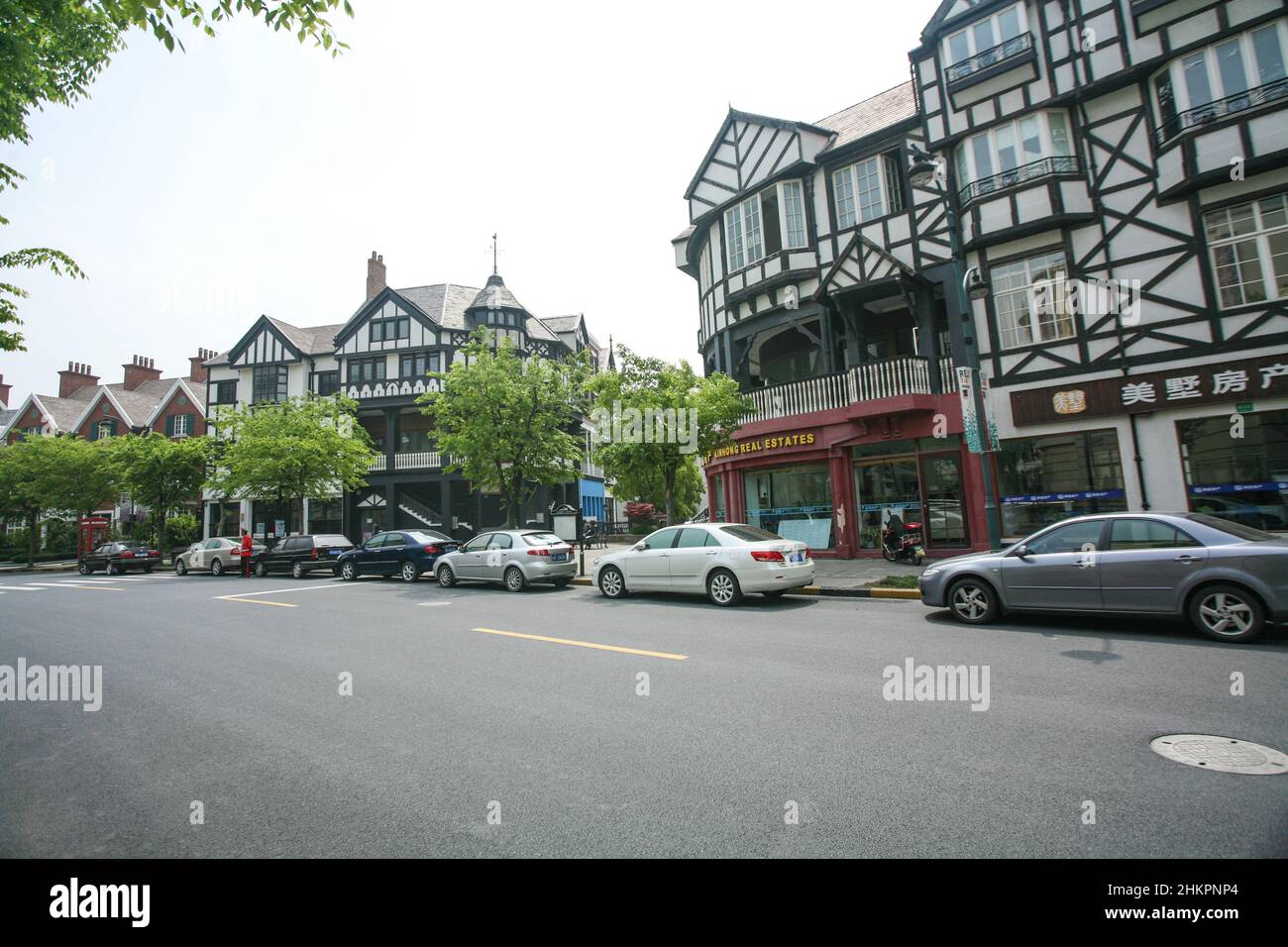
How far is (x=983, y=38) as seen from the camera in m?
15.5

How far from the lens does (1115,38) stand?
14023 millimetres

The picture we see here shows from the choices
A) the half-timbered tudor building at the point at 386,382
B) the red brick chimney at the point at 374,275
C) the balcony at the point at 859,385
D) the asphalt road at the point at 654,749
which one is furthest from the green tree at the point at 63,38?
the red brick chimney at the point at 374,275

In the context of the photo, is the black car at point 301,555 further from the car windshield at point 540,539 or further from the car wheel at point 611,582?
the car wheel at point 611,582

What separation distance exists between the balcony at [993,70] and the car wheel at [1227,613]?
13913 millimetres

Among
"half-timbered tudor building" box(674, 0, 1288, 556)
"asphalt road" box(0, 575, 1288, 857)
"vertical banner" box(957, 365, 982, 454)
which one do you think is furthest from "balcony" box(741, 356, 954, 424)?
"asphalt road" box(0, 575, 1288, 857)

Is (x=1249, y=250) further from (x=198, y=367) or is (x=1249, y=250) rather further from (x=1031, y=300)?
(x=198, y=367)

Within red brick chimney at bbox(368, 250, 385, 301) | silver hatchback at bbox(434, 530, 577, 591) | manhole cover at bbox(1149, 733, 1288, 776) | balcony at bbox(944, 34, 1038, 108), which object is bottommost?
manhole cover at bbox(1149, 733, 1288, 776)

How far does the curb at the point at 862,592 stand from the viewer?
11.0m

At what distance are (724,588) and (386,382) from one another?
92.0 ft

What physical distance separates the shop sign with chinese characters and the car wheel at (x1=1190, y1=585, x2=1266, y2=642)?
8131 millimetres

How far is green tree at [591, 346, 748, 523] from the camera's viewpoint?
14.7 m

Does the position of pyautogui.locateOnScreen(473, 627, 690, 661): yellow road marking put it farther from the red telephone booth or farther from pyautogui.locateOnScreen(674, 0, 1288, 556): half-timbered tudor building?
the red telephone booth
